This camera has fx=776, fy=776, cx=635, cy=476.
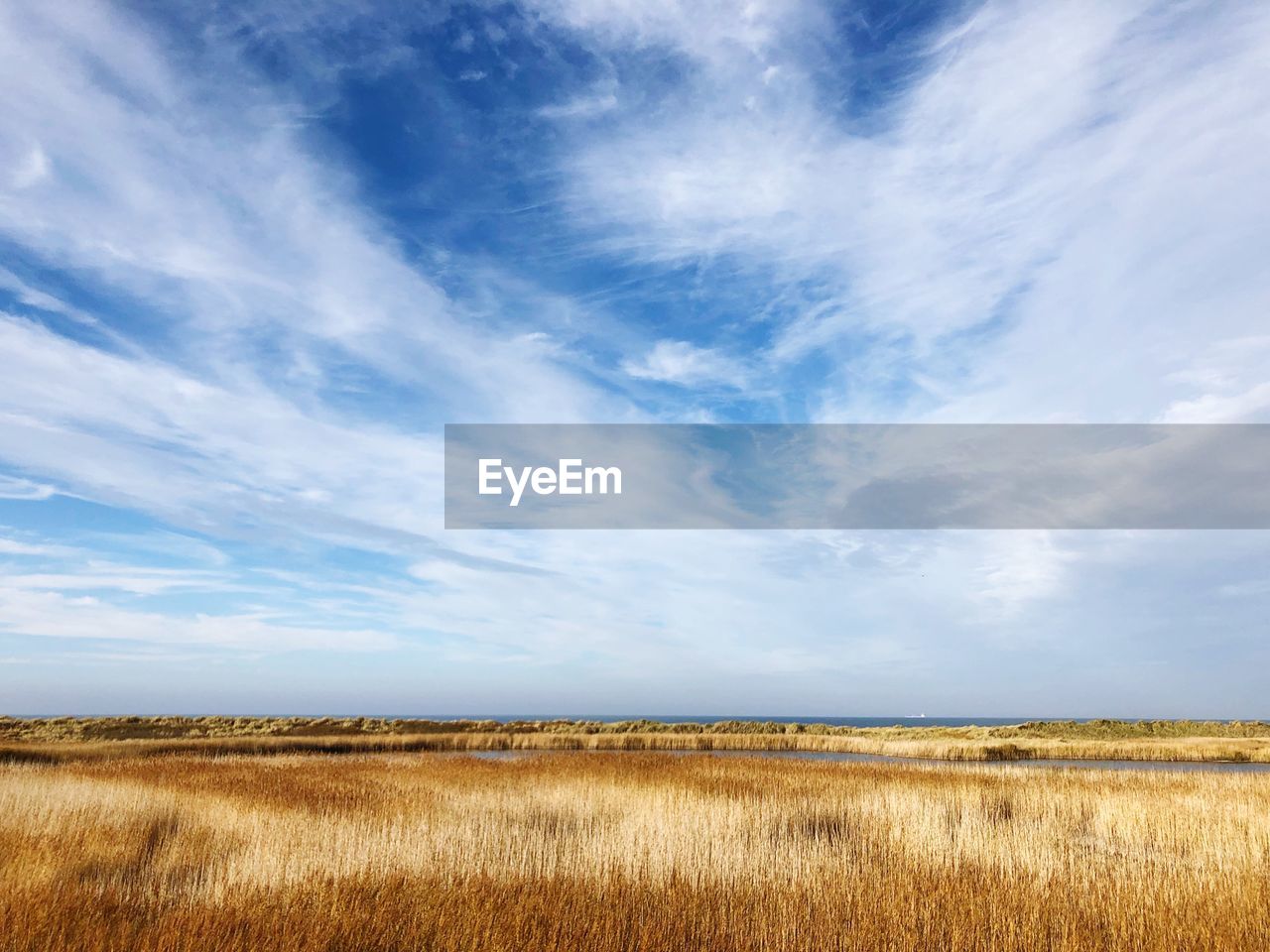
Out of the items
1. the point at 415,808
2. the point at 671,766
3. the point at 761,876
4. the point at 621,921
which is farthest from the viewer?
the point at 671,766

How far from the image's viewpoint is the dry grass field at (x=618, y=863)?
639 centimetres

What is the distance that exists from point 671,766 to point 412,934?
1683 centimetres

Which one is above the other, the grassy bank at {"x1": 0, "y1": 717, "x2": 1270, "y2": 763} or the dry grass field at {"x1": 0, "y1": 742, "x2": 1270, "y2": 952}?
the dry grass field at {"x1": 0, "y1": 742, "x2": 1270, "y2": 952}

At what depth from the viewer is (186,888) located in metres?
8.20

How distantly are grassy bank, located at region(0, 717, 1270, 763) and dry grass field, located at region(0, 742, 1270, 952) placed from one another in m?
12.1

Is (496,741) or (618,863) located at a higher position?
(618,863)

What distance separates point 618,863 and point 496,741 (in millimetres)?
28529

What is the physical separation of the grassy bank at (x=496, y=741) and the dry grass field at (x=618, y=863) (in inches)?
477

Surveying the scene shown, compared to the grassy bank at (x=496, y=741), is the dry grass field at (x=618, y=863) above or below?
above

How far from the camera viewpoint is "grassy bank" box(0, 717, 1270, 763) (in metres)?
30.6

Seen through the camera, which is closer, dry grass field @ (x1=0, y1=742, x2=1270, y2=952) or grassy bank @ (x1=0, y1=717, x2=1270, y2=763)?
dry grass field @ (x1=0, y1=742, x2=1270, y2=952)

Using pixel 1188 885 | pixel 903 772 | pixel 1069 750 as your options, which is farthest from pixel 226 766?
pixel 1069 750

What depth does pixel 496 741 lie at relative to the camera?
1420 inches

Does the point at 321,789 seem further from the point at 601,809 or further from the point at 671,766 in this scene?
the point at 671,766
